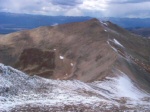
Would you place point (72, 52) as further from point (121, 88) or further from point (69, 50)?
point (121, 88)

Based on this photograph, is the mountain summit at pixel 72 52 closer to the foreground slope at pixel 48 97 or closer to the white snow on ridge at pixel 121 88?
the white snow on ridge at pixel 121 88

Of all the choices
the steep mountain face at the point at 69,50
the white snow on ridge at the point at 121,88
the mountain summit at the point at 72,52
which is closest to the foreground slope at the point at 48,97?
the white snow on ridge at the point at 121,88

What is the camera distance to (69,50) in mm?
99688

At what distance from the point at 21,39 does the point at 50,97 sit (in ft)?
282

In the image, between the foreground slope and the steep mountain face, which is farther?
the steep mountain face

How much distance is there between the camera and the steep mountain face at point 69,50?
84375 millimetres

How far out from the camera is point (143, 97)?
2008 inches

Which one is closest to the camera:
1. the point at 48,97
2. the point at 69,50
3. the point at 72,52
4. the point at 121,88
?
the point at 48,97

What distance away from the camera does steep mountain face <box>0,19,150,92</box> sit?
8438 cm

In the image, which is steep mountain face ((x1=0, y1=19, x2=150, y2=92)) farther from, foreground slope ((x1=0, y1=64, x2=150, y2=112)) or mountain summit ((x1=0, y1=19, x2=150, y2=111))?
foreground slope ((x1=0, y1=64, x2=150, y2=112))

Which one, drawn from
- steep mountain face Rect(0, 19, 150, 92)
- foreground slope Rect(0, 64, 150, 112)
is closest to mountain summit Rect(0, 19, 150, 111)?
steep mountain face Rect(0, 19, 150, 92)

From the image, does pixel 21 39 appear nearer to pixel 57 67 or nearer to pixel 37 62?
pixel 37 62

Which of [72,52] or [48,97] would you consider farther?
[72,52]

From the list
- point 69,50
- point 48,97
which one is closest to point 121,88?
point 48,97
